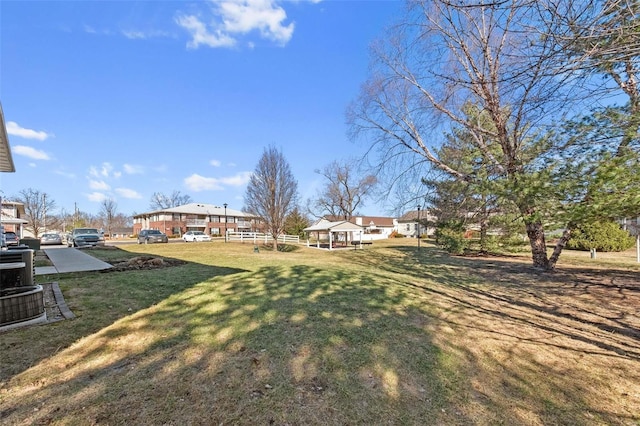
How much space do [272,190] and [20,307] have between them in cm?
1780

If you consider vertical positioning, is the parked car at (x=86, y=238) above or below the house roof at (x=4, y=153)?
below

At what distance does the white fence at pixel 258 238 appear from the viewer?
26.9 metres

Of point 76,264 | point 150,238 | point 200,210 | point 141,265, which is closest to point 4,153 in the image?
point 76,264

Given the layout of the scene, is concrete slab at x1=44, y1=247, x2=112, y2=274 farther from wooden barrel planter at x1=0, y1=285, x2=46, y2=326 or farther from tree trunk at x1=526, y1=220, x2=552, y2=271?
tree trunk at x1=526, y1=220, x2=552, y2=271

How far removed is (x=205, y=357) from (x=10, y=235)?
102ft

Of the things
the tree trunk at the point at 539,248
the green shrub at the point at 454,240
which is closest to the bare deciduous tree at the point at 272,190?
the green shrub at the point at 454,240

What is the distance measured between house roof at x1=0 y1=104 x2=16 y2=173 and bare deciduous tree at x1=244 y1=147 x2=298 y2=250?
1409 centimetres

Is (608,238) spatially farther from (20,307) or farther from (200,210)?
(200,210)

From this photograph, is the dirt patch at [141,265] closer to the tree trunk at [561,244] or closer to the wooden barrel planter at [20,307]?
the wooden barrel planter at [20,307]

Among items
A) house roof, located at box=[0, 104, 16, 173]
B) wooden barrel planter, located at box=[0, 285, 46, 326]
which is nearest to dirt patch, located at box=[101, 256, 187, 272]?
Result: house roof, located at box=[0, 104, 16, 173]

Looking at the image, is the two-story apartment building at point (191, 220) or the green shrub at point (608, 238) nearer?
the green shrub at point (608, 238)

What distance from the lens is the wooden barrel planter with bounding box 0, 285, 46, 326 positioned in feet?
11.9

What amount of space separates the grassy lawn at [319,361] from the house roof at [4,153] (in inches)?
135

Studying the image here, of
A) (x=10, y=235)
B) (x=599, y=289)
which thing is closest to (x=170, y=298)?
(x=599, y=289)
